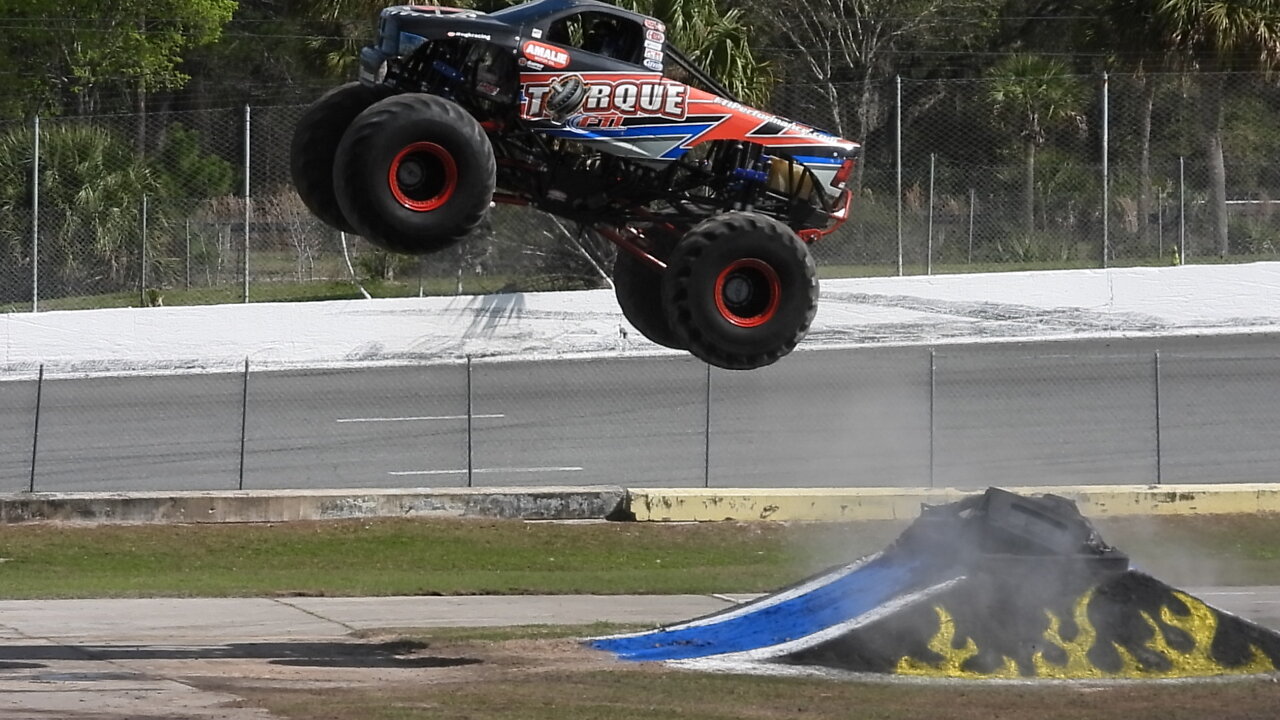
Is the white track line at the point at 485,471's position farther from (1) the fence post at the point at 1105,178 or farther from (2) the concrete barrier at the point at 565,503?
(1) the fence post at the point at 1105,178

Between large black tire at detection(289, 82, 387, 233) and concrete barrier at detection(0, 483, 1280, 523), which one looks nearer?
large black tire at detection(289, 82, 387, 233)

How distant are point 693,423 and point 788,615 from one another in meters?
12.3

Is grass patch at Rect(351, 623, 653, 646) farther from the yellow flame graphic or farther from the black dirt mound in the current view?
the yellow flame graphic

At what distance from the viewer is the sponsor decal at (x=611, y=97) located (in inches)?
509

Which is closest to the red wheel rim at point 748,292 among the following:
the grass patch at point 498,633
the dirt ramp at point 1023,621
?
the dirt ramp at point 1023,621

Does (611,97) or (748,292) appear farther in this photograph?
(748,292)

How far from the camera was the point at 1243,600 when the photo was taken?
18250 millimetres

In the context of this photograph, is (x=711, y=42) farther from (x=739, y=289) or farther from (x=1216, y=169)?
(x=739, y=289)

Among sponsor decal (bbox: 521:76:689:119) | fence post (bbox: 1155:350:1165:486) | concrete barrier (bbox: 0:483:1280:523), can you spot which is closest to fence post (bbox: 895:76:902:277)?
fence post (bbox: 1155:350:1165:486)

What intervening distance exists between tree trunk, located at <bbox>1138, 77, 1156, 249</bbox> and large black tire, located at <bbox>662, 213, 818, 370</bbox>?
713 inches

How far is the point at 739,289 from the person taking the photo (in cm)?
1344

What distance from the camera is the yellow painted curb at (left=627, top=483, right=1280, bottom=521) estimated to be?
20.9 m

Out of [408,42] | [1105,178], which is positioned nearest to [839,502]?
[408,42]

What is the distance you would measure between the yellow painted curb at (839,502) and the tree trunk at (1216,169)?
10.4 m
